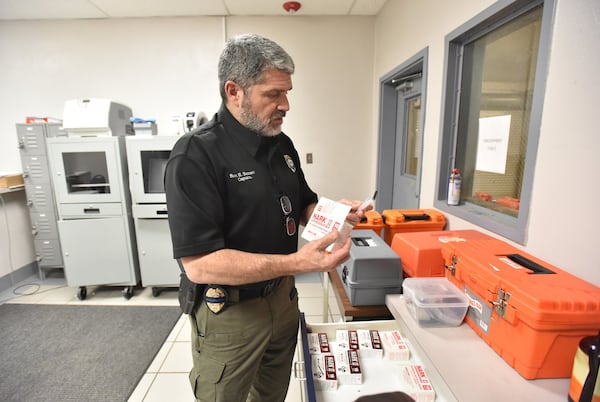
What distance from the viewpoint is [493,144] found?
4.90 ft

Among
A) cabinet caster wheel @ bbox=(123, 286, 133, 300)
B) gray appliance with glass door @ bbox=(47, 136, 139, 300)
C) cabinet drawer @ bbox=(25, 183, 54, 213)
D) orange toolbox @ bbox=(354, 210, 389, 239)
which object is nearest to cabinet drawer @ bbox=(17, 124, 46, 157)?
cabinet drawer @ bbox=(25, 183, 54, 213)

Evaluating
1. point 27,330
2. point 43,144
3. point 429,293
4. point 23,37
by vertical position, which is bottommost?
point 27,330

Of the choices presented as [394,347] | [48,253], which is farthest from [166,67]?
[394,347]

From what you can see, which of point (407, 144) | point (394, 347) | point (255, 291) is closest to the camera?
point (255, 291)

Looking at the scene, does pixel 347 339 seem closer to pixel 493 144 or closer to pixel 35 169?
pixel 493 144

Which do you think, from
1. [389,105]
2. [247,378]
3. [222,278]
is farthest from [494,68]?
[247,378]

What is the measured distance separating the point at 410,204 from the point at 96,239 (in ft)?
9.71

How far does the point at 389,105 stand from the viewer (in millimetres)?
2967

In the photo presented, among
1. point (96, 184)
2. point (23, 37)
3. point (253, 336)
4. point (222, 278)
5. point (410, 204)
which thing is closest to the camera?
point (222, 278)

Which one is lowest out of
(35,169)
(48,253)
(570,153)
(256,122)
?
(48,253)

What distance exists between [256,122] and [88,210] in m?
2.57

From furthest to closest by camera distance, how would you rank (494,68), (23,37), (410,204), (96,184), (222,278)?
(23,37) → (96,184) → (410,204) → (494,68) → (222,278)

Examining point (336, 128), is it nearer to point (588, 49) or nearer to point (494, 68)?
point (494, 68)

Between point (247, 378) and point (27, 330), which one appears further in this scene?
point (27, 330)
